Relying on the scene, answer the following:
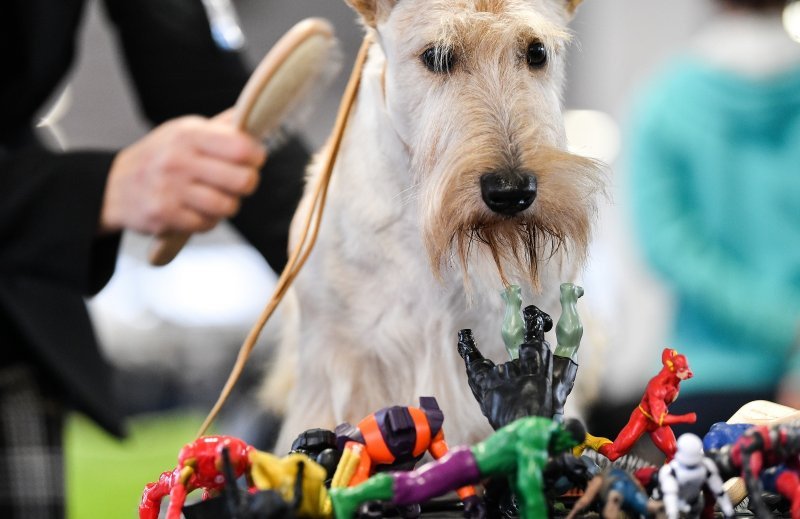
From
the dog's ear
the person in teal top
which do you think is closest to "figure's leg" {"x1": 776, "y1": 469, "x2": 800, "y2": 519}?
the dog's ear

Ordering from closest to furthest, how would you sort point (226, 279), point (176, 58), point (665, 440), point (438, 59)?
point (665, 440) → point (438, 59) → point (176, 58) → point (226, 279)

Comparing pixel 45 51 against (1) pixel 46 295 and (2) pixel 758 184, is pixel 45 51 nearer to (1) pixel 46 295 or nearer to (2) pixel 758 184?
(1) pixel 46 295

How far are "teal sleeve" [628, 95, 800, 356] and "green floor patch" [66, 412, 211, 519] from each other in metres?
0.97

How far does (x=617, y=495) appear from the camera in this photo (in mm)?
450

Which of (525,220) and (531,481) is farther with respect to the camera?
(525,220)

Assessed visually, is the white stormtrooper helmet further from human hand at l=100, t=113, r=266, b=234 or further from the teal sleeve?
the teal sleeve

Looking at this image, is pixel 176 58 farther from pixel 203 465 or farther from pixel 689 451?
pixel 689 451

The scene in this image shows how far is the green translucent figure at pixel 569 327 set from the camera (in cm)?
54

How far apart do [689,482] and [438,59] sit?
34cm

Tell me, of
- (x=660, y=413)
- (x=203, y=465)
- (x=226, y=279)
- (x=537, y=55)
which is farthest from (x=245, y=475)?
(x=226, y=279)

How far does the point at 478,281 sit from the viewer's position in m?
0.68

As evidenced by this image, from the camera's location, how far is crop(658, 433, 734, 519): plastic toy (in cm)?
45

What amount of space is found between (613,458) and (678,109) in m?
0.78

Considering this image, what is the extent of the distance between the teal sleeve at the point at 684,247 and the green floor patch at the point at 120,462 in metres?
0.97
